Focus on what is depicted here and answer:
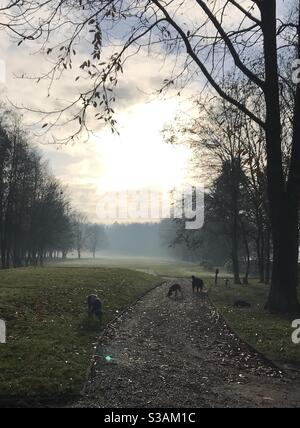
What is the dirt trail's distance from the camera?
826 centimetres

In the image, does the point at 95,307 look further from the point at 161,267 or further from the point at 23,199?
the point at 161,267

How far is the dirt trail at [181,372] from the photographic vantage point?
8.26 meters

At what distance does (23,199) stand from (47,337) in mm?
44518

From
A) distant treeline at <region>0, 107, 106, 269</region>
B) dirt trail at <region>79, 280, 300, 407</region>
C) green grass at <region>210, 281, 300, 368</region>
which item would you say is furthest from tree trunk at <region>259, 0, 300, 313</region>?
distant treeline at <region>0, 107, 106, 269</region>

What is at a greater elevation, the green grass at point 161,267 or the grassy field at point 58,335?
the grassy field at point 58,335

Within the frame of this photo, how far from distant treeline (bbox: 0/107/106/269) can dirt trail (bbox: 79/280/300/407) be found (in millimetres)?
34125

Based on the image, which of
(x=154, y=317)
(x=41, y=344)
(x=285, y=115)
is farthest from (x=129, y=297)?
(x=285, y=115)

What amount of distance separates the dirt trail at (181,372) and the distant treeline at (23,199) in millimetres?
34125

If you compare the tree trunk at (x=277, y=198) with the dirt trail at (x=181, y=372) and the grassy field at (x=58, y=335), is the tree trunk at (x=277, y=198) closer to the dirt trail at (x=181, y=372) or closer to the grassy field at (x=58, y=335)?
the grassy field at (x=58, y=335)

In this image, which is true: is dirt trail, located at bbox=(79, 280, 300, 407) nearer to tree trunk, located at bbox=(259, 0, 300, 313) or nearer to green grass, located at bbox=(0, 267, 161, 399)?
green grass, located at bbox=(0, 267, 161, 399)

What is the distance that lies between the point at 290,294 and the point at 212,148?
77.7ft

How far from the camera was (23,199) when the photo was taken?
180ft

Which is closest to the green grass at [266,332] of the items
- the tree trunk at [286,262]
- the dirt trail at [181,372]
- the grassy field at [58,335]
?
the grassy field at [58,335]

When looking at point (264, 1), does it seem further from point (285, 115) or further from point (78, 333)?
point (285, 115)
